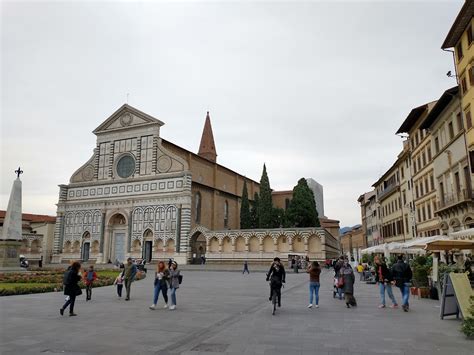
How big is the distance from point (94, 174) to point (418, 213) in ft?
134

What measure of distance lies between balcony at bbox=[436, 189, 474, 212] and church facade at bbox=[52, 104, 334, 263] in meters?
24.9

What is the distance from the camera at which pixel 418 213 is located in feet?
121

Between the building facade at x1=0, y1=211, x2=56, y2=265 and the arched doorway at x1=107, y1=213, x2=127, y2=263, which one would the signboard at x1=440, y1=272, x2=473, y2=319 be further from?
the building facade at x1=0, y1=211, x2=56, y2=265

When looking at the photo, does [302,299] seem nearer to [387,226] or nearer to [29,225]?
[387,226]

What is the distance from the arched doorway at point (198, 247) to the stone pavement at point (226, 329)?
33.5 metres

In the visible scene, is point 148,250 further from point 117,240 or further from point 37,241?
point 37,241

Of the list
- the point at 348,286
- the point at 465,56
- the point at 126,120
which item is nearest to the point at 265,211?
the point at 126,120

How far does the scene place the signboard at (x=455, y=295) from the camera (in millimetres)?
9828

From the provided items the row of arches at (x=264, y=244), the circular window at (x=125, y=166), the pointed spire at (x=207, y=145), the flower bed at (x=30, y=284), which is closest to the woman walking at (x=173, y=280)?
the flower bed at (x=30, y=284)

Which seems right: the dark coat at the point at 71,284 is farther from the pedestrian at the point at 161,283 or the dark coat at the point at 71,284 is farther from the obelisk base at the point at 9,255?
the obelisk base at the point at 9,255

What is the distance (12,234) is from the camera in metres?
26.9

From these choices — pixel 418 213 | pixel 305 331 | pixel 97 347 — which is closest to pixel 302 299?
pixel 305 331

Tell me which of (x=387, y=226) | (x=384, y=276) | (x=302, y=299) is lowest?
(x=302, y=299)

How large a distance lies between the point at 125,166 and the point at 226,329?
4606 cm
